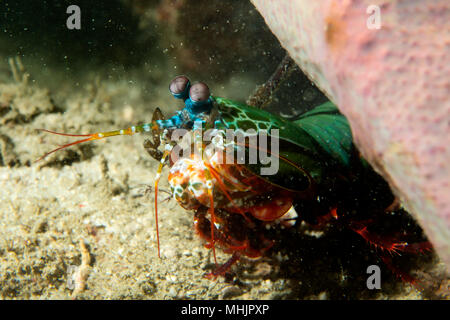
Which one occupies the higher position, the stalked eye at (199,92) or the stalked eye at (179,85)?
the stalked eye at (179,85)

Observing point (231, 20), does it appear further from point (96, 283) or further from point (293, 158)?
point (96, 283)

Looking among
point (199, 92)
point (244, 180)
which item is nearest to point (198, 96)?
point (199, 92)

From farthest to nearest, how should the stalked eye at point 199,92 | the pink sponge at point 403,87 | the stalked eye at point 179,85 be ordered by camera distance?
the stalked eye at point 179,85 < the stalked eye at point 199,92 < the pink sponge at point 403,87

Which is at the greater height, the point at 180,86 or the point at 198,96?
the point at 180,86

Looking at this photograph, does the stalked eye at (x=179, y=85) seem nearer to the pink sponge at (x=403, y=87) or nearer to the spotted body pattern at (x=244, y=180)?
the spotted body pattern at (x=244, y=180)

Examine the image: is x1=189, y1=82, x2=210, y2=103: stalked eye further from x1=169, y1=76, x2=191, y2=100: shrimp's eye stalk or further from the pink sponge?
the pink sponge

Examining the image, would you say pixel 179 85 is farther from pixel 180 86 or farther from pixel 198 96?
pixel 198 96

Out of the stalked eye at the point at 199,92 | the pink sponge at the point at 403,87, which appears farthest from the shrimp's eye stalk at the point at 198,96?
the pink sponge at the point at 403,87

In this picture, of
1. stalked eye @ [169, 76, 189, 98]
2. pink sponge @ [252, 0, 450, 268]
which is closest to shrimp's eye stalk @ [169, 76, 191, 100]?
stalked eye @ [169, 76, 189, 98]
